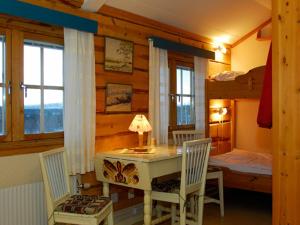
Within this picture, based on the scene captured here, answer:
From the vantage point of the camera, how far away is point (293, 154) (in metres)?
1.66

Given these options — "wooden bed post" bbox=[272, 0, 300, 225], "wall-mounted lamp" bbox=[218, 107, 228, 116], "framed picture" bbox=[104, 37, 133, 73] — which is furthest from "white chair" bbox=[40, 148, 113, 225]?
"wall-mounted lamp" bbox=[218, 107, 228, 116]

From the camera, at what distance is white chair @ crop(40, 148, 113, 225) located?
2377 mm

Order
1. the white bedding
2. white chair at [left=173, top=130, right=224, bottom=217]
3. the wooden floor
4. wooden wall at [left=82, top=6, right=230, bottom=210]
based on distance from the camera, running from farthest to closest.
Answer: the white bedding < white chair at [left=173, top=130, right=224, bottom=217] < the wooden floor < wooden wall at [left=82, top=6, right=230, bottom=210]

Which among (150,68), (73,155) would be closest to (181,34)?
(150,68)

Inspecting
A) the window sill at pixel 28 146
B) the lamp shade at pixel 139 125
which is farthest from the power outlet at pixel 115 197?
the window sill at pixel 28 146

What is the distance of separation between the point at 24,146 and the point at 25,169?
0.61 feet

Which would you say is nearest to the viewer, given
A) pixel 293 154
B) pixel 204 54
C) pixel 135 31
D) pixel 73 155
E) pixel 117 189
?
pixel 293 154

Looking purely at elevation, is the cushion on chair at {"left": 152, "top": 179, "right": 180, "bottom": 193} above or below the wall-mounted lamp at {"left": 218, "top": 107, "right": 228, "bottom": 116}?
below

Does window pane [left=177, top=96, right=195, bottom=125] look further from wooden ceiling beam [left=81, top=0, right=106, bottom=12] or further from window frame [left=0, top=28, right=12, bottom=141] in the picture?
window frame [left=0, top=28, right=12, bottom=141]

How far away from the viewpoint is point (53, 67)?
299 cm

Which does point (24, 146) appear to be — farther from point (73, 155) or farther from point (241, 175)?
point (241, 175)

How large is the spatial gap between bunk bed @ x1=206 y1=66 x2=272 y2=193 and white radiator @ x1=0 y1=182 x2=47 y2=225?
2.18 meters

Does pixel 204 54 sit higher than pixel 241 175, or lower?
higher

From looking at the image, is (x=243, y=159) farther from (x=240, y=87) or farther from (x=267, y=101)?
(x=267, y=101)
